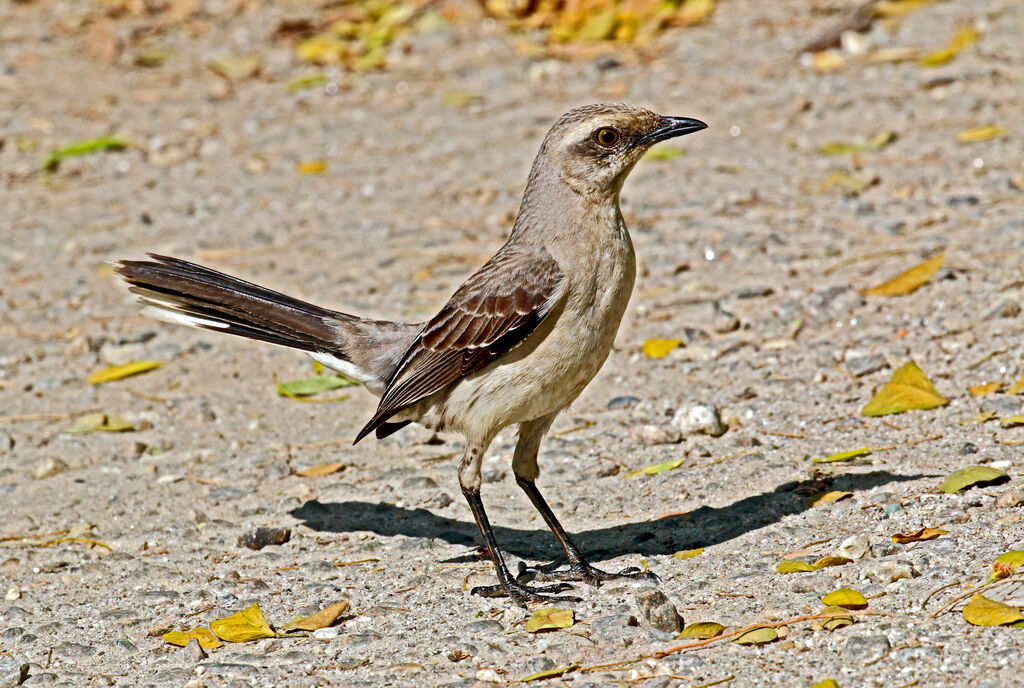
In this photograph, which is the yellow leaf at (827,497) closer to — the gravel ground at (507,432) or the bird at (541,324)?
the gravel ground at (507,432)

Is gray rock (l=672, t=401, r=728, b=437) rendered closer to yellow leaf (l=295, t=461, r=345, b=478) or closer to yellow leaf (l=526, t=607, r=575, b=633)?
yellow leaf (l=526, t=607, r=575, b=633)

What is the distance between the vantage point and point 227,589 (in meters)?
5.57

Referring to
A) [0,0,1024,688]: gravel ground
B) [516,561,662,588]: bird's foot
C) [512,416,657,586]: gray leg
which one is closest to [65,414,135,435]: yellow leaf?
[0,0,1024,688]: gravel ground

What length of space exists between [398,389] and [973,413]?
2853 mm

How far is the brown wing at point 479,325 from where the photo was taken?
17.5 feet

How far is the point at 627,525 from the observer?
591 cm

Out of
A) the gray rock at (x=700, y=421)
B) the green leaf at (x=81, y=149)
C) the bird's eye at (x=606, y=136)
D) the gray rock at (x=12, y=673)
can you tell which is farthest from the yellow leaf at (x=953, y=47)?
the gray rock at (x=12, y=673)

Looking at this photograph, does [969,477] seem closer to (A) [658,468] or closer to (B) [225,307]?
(A) [658,468]

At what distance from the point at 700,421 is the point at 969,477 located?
1574 millimetres

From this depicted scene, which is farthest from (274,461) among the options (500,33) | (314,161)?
(500,33)

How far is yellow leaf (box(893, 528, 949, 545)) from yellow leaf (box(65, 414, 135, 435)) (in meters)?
4.52

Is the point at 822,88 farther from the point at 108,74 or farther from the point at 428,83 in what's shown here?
the point at 108,74

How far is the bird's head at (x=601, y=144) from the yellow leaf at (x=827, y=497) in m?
1.67

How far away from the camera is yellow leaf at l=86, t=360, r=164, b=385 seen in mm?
7969
